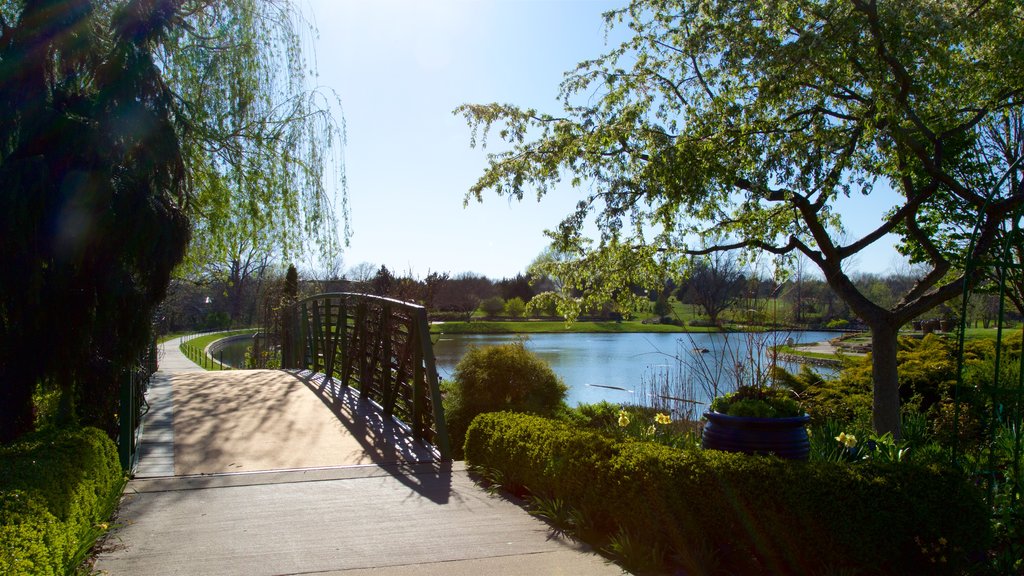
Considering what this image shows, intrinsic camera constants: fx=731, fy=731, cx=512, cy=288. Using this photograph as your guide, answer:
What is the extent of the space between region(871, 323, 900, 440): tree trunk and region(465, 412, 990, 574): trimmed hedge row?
4.14 meters

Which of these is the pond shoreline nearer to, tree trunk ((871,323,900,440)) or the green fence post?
tree trunk ((871,323,900,440))

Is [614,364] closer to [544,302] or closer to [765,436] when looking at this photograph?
[544,302]

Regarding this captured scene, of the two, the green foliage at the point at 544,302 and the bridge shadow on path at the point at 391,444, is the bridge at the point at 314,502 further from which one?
the green foliage at the point at 544,302

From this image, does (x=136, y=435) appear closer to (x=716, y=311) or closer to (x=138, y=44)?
(x=138, y=44)

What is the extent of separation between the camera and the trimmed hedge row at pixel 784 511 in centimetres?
325

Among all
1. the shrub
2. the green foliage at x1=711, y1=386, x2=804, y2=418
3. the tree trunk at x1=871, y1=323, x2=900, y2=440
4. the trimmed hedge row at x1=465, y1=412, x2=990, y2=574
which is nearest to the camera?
the trimmed hedge row at x1=465, y1=412, x2=990, y2=574

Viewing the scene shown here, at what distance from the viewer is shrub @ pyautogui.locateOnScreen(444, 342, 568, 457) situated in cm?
798

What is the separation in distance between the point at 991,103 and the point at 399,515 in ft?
22.3

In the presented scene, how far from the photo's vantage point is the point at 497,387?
8.07m

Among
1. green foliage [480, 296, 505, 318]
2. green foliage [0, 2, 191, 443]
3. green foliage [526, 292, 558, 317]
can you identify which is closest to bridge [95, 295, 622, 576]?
green foliage [0, 2, 191, 443]

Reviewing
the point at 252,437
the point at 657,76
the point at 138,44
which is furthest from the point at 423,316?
the point at 657,76

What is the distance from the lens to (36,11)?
4.73 meters

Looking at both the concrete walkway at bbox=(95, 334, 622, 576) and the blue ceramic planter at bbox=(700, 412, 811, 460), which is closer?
the concrete walkway at bbox=(95, 334, 622, 576)

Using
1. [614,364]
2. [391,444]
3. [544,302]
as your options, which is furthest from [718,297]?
[614,364]
